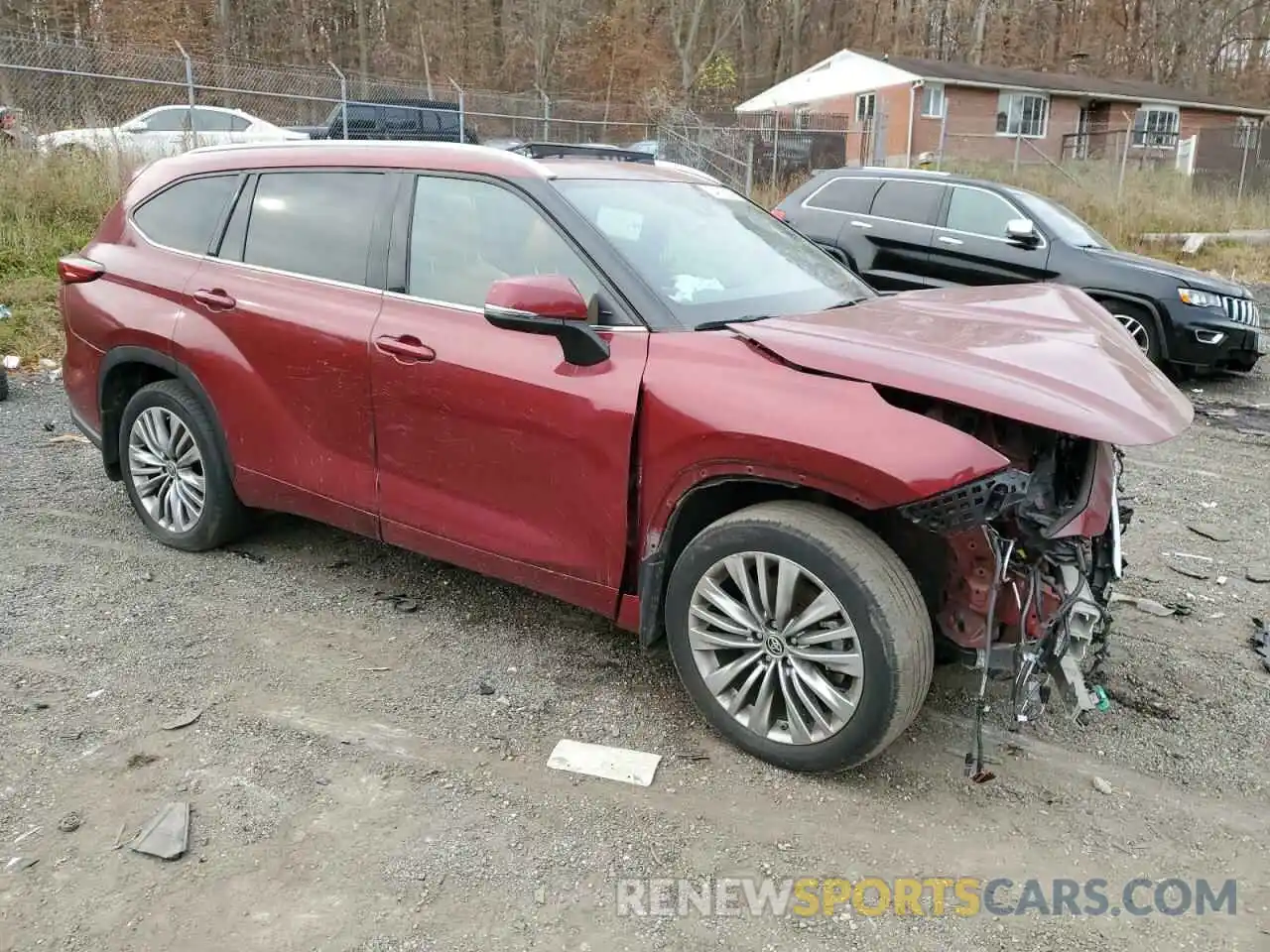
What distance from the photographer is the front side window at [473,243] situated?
3.36 m

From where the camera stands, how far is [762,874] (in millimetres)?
2561

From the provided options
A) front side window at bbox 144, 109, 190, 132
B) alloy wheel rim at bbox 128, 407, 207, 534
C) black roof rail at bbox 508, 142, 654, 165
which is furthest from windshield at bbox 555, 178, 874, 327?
front side window at bbox 144, 109, 190, 132

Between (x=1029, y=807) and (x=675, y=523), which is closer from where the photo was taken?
(x=1029, y=807)

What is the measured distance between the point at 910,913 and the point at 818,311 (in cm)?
196

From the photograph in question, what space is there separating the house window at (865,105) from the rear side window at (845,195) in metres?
28.4

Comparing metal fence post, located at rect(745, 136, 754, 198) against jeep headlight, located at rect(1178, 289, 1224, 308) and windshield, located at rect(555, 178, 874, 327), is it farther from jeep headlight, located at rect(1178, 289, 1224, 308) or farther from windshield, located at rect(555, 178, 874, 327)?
windshield, located at rect(555, 178, 874, 327)

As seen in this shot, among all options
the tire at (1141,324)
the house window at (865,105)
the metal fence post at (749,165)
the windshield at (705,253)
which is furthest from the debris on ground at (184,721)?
the house window at (865,105)

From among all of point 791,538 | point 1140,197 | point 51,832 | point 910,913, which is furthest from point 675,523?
point 1140,197

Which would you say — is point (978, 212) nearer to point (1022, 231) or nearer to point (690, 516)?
point (1022, 231)

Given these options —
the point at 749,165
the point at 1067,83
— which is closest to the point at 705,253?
the point at 749,165

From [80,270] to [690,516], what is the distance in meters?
3.29

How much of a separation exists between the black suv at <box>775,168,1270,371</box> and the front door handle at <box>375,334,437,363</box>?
21.6 feet

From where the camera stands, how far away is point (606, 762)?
3.03 metres

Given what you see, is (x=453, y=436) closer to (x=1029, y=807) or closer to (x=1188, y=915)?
(x=1029, y=807)
